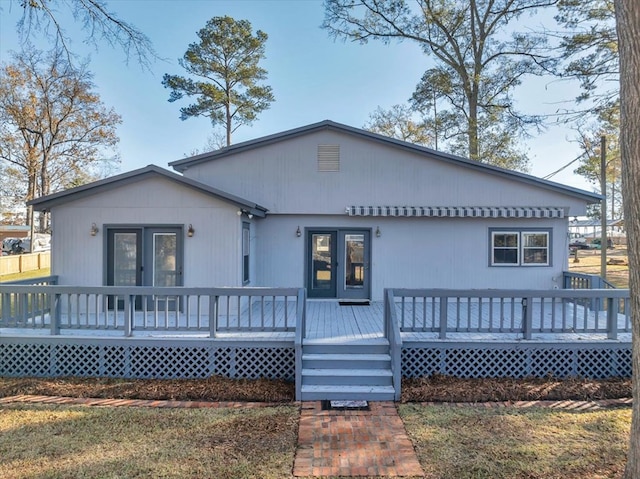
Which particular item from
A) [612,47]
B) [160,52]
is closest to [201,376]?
[160,52]

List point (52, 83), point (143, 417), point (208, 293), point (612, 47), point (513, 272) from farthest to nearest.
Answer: point (52, 83), point (612, 47), point (513, 272), point (208, 293), point (143, 417)

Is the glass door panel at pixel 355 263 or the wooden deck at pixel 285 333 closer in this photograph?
the wooden deck at pixel 285 333

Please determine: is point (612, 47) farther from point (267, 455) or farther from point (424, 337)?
point (267, 455)

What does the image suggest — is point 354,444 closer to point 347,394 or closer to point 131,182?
point 347,394

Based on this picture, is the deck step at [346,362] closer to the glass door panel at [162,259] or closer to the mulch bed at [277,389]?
the mulch bed at [277,389]

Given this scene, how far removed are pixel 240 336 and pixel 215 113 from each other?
786 inches

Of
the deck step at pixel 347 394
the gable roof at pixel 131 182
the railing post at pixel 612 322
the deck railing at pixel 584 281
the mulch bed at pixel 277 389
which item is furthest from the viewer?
the deck railing at pixel 584 281

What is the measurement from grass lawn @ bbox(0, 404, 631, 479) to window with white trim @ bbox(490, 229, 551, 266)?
6064 millimetres

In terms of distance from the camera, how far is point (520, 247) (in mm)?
11305

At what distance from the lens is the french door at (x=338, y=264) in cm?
1122

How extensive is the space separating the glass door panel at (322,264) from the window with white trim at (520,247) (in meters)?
4.84

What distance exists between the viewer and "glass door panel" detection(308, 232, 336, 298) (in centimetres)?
1122

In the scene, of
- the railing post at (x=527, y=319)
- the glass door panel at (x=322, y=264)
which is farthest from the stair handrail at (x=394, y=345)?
the glass door panel at (x=322, y=264)

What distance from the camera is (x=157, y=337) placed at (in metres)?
6.84
